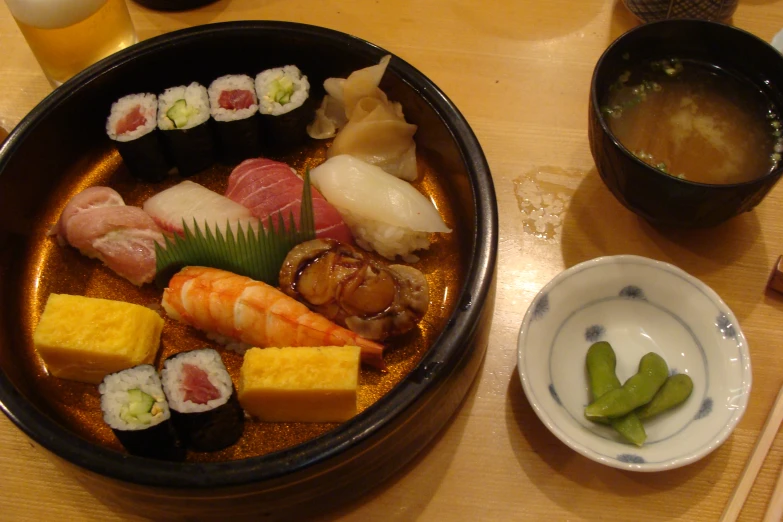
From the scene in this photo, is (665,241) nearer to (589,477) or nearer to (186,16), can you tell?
(589,477)

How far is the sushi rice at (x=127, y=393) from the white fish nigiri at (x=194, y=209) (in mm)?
453

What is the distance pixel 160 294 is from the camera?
1.81 m

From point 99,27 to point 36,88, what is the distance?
0.35 meters

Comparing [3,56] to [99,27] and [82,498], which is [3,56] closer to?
[99,27]

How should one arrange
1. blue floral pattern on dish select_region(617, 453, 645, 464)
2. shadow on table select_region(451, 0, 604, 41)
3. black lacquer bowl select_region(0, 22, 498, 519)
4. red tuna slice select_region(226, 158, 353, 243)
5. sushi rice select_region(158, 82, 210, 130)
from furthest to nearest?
shadow on table select_region(451, 0, 604, 41)
sushi rice select_region(158, 82, 210, 130)
red tuna slice select_region(226, 158, 353, 243)
blue floral pattern on dish select_region(617, 453, 645, 464)
black lacquer bowl select_region(0, 22, 498, 519)

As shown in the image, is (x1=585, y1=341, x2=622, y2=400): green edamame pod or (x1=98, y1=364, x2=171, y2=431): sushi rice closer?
(x1=98, y1=364, x2=171, y2=431): sushi rice

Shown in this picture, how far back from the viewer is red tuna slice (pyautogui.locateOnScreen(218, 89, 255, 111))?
6.45ft

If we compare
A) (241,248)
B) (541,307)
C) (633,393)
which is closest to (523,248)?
Answer: (541,307)

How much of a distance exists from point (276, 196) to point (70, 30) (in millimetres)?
900

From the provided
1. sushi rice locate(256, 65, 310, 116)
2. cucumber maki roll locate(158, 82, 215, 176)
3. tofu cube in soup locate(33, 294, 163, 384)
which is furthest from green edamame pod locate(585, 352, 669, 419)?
cucumber maki roll locate(158, 82, 215, 176)

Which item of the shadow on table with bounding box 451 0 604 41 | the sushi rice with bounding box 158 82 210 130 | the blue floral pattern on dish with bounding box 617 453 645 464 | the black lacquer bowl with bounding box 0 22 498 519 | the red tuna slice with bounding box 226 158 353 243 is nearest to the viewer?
the black lacquer bowl with bounding box 0 22 498 519

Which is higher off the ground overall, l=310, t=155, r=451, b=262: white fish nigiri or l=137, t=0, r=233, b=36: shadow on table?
l=137, t=0, r=233, b=36: shadow on table

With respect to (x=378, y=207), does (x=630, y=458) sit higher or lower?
lower

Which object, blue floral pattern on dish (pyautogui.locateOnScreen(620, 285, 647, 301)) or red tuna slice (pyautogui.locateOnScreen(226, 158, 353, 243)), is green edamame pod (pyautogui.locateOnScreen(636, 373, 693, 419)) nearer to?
blue floral pattern on dish (pyautogui.locateOnScreen(620, 285, 647, 301))
